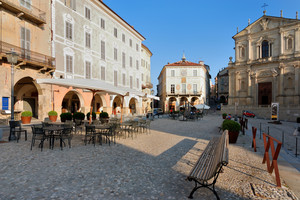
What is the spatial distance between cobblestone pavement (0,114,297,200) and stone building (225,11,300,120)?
2827 cm

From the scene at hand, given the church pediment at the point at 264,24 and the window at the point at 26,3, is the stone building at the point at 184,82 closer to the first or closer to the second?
the church pediment at the point at 264,24

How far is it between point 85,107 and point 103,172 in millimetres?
15953

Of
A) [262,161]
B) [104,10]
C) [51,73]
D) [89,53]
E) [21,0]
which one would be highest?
[104,10]

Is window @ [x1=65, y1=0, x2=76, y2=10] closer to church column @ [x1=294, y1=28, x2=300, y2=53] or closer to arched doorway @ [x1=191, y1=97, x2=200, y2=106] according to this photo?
arched doorway @ [x1=191, y1=97, x2=200, y2=106]

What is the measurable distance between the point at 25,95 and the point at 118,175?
1882 cm

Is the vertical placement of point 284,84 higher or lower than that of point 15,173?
higher

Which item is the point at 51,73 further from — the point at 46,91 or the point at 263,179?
the point at 263,179

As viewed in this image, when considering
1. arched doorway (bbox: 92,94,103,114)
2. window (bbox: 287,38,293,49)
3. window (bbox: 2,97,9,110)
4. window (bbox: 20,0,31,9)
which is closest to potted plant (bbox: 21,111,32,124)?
window (bbox: 2,97,9,110)

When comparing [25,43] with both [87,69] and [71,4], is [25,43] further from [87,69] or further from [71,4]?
[71,4]

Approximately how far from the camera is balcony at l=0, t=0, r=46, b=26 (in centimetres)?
1223

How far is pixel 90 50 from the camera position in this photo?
776 inches

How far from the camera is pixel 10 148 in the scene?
6387 millimetres

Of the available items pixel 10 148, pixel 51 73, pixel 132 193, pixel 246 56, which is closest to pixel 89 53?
pixel 51 73

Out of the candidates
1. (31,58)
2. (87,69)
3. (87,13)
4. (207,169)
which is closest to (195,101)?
(87,69)
